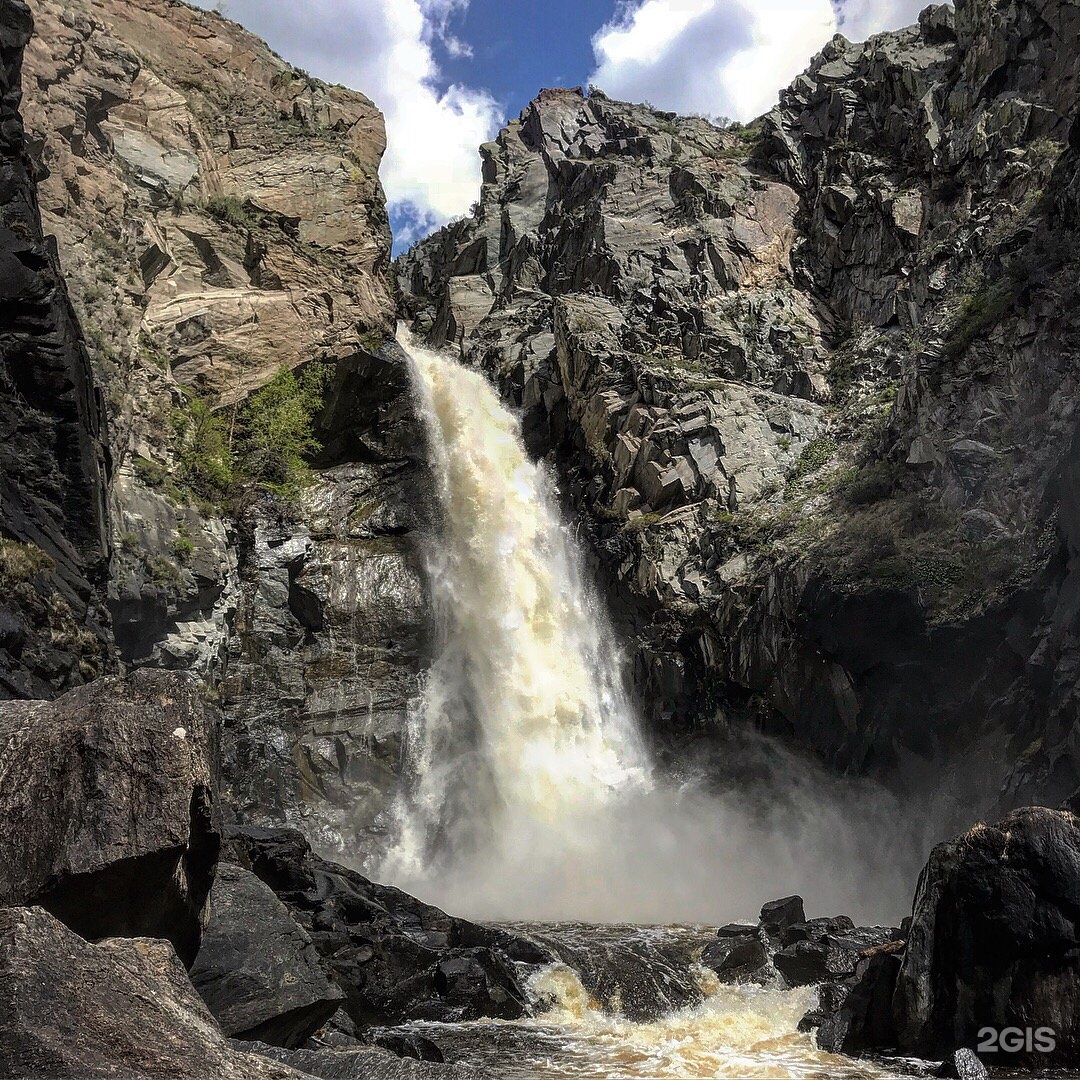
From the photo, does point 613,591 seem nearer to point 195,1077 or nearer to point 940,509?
point 940,509

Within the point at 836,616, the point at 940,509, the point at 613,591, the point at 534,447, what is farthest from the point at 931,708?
the point at 534,447

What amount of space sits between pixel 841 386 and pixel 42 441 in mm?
27941

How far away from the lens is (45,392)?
15992 mm

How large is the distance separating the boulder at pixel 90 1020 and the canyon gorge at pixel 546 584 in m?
0.02

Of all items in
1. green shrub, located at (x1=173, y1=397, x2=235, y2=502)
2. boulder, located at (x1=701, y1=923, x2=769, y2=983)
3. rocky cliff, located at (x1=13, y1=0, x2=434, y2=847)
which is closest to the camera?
boulder, located at (x1=701, y1=923, x2=769, y2=983)

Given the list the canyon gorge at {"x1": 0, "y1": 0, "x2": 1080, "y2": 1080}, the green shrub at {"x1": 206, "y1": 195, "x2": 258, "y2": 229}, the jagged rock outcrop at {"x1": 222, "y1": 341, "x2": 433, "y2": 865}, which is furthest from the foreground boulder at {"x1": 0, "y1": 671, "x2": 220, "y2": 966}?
the green shrub at {"x1": 206, "y1": 195, "x2": 258, "y2": 229}

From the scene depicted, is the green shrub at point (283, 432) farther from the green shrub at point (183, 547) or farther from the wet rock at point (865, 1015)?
the wet rock at point (865, 1015)

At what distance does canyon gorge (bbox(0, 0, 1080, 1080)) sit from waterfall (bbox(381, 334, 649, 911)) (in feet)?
0.47

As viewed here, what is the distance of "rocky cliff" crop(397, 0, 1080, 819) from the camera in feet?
68.3

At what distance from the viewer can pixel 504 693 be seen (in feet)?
94.4

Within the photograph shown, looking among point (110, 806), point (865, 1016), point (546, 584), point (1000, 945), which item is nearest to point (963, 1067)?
point (1000, 945)

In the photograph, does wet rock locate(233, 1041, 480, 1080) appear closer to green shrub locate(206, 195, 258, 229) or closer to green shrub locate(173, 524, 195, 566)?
green shrub locate(173, 524, 195, 566)

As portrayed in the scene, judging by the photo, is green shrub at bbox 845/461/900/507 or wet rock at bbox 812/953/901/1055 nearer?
wet rock at bbox 812/953/901/1055

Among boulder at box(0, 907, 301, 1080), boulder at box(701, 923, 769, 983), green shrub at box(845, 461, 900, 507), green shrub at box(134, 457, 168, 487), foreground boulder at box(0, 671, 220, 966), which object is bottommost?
boulder at box(701, 923, 769, 983)
